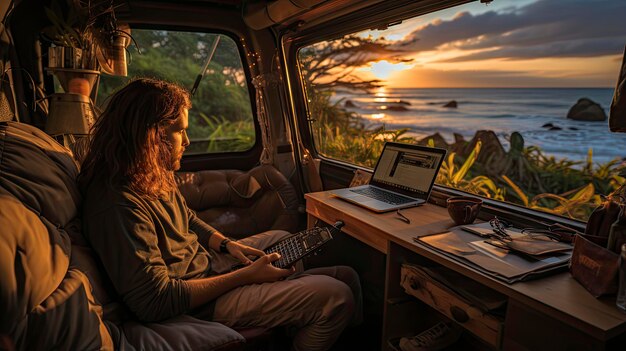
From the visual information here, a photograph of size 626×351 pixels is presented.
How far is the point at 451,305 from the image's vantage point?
1.32 metres

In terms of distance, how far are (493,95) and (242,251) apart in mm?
2009

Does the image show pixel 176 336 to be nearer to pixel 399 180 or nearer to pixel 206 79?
pixel 399 180

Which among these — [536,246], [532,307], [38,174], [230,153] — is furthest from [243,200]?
[532,307]

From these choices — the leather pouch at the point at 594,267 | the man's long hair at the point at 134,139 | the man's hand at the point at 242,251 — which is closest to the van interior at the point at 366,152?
the leather pouch at the point at 594,267

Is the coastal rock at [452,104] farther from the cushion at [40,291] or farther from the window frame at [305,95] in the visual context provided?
the cushion at [40,291]

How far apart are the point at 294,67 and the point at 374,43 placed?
25.3 inches

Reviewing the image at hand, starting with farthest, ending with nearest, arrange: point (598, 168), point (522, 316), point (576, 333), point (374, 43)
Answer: point (374, 43) → point (598, 168) → point (522, 316) → point (576, 333)

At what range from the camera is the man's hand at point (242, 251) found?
1689 mm

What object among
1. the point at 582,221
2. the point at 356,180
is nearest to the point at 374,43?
the point at 356,180

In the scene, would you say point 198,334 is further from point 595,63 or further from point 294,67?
point 294,67

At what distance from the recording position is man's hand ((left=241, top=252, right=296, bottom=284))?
1451mm

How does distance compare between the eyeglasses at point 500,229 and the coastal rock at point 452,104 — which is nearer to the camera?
the eyeglasses at point 500,229

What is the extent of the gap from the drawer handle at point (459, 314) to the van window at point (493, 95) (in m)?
0.60

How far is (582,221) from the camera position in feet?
4.68
